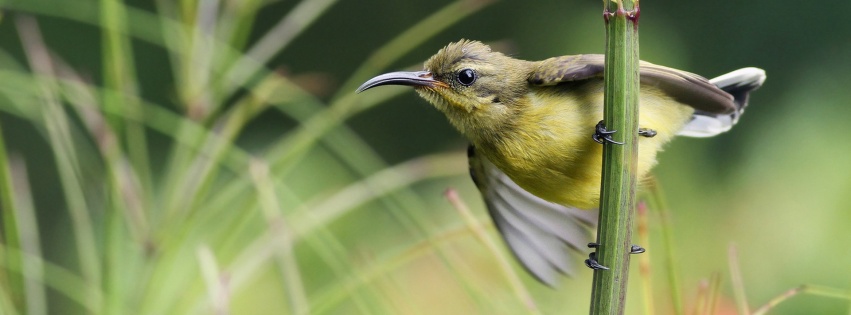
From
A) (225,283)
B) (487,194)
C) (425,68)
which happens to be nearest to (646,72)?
(425,68)

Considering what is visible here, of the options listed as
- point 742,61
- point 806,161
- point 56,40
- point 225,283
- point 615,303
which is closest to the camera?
point 615,303

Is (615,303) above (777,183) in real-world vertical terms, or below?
below

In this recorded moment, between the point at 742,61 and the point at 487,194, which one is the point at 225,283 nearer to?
the point at 487,194

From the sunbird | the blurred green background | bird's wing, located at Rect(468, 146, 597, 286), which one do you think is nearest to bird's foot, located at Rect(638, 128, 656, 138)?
the sunbird

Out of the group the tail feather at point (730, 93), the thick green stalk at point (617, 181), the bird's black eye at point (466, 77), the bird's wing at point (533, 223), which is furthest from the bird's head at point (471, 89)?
the thick green stalk at point (617, 181)

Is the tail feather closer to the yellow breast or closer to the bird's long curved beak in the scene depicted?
the yellow breast

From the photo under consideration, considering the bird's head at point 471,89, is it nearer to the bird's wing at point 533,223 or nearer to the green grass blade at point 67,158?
the bird's wing at point 533,223

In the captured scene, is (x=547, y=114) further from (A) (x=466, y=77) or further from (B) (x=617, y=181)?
(B) (x=617, y=181)
